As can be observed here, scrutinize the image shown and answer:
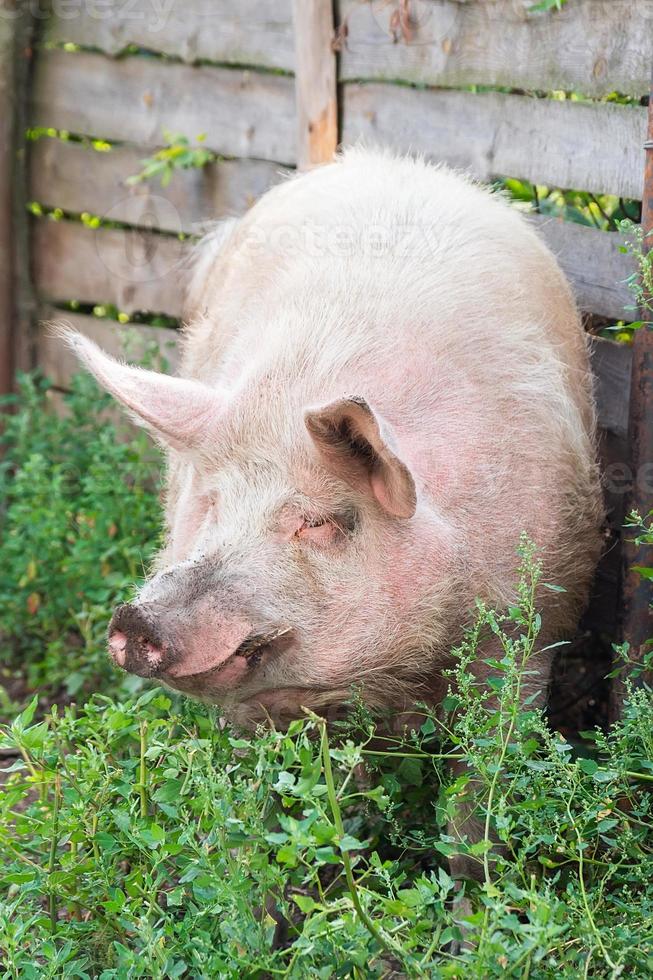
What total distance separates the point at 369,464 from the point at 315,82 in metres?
2.64

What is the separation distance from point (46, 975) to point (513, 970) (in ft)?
3.11

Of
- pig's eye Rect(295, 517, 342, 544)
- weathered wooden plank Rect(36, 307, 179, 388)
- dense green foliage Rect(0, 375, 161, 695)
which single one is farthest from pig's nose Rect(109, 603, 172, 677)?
weathered wooden plank Rect(36, 307, 179, 388)

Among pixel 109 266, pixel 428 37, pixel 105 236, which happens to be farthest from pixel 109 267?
pixel 428 37

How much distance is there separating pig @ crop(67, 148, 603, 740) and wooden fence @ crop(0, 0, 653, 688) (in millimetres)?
405

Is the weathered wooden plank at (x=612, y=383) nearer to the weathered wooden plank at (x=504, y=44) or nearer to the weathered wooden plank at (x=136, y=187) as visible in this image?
the weathered wooden plank at (x=504, y=44)

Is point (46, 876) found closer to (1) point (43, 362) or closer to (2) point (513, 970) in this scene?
(2) point (513, 970)

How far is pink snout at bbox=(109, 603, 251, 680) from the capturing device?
2672 millimetres

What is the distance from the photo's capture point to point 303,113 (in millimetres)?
5117

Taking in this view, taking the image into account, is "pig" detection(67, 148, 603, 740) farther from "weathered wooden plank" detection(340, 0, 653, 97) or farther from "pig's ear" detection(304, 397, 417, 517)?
"weathered wooden plank" detection(340, 0, 653, 97)

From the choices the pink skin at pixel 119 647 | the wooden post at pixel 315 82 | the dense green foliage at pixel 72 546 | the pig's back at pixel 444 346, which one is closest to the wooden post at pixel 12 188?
the dense green foliage at pixel 72 546

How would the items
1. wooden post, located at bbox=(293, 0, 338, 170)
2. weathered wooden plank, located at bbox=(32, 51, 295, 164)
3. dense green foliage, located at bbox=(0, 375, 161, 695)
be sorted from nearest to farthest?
dense green foliage, located at bbox=(0, 375, 161, 695) < wooden post, located at bbox=(293, 0, 338, 170) < weathered wooden plank, located at bbox=(32, 51, 295, 164)

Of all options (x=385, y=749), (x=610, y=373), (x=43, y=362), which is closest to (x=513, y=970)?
(x=385, y=749)

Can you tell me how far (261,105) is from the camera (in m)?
5.43

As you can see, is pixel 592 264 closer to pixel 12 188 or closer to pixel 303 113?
pixel 303 113
